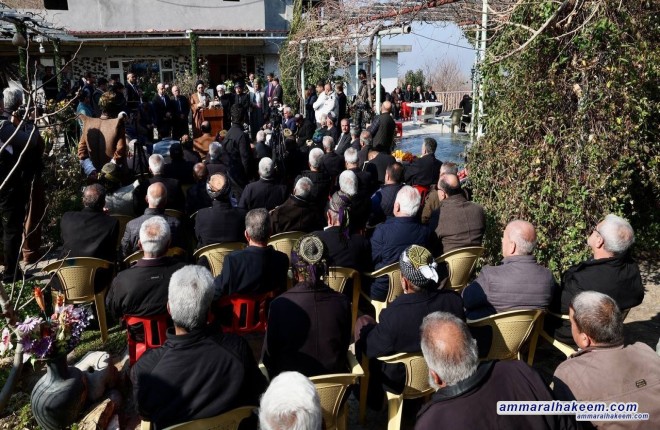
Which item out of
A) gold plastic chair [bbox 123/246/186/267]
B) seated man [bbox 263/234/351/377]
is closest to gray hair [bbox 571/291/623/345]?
seated man [bbox 263/234/351/377]

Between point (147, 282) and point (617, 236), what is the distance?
10.4 ft

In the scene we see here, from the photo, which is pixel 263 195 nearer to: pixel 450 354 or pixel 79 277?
pixel 79 277

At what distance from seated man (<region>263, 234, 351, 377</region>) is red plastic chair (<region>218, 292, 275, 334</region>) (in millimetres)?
740

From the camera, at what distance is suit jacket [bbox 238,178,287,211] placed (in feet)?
19.6

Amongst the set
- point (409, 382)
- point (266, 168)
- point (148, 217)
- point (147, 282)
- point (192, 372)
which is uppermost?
point (266, 168)

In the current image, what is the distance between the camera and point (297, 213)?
5.15 meters

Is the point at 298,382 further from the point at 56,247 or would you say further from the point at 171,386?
the point at 56,247

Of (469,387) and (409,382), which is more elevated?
(469,387)

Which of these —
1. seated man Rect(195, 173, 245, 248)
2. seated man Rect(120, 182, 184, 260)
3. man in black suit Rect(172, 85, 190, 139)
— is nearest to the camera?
seated man Rect(120, 182, 184, 260)

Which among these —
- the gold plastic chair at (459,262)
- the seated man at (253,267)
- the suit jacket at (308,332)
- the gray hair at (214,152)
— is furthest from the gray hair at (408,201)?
the gray hair at (214,152)

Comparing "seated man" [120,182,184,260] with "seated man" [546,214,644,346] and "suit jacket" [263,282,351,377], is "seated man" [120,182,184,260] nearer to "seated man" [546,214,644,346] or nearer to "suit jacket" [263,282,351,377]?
"suit jacket" [263,282,351,377]

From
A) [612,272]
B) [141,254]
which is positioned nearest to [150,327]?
[141,254]

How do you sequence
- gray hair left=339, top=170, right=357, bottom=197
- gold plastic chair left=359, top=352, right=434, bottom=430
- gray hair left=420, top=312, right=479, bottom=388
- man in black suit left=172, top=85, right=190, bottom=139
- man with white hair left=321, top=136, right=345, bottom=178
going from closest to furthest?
gray hair left=420, top=312, right=479, bottom=388 → gold plastic chair left=359, top=352, right=434, bottom=430 → gray hair left=339, top=170, right=357, bottom=197 → man with white hair left=321, top=136, right=345, bottom=178 → man in black suit left=172, top=85, right=190, bottom=139

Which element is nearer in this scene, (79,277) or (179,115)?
(79,277)
